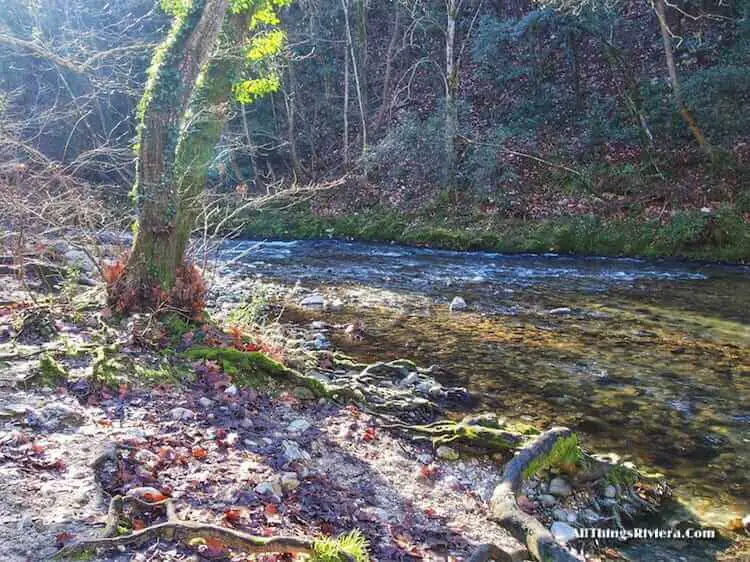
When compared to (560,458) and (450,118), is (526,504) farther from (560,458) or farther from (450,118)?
(450,118)

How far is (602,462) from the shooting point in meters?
5.42

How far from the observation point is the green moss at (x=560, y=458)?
5.39 m

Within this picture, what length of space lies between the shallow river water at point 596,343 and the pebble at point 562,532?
4.08ft

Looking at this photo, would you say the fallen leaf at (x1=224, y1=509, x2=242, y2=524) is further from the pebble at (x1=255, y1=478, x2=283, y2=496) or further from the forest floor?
the pebble at (x1=255, y1=478, x2=283, y2=496)

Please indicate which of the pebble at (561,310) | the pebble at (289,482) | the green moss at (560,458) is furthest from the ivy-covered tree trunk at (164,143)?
the pebble at (561,310)

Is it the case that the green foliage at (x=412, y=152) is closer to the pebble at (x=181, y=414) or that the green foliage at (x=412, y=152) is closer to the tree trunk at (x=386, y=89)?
the tree trunk at (x=386, y=89)

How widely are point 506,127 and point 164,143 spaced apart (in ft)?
58.6

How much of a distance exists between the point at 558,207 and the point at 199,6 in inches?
576

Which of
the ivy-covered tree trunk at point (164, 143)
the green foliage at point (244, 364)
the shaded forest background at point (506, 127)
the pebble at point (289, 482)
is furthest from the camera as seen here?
the shaded forest background at point (506, 127)

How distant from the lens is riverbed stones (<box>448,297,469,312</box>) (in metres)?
11.7

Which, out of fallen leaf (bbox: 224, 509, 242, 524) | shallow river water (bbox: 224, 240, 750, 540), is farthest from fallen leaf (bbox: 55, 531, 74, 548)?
shallow river water (bbox: 224, 240, 750, 540)

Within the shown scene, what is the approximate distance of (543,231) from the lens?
18.3 meters

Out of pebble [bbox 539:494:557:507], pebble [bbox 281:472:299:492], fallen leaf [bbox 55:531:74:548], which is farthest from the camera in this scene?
pebble [bbox 539:494:557:507]

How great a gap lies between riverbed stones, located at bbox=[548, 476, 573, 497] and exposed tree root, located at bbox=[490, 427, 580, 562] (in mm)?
259
